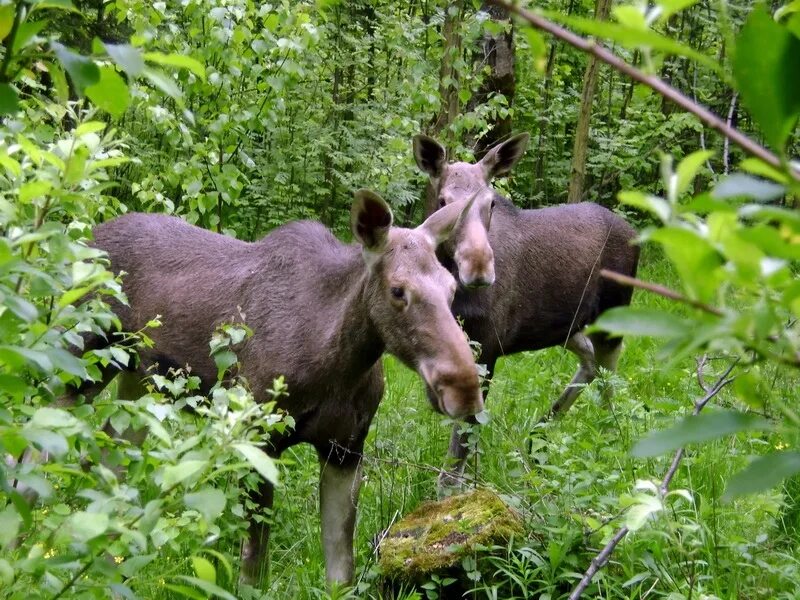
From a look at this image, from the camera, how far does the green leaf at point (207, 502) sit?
1888 mm

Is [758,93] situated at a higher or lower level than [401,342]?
higher

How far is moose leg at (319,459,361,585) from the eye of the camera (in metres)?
5.10

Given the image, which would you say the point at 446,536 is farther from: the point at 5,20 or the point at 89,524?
the point at 5,20

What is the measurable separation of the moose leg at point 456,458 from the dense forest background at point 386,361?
14 centimetres

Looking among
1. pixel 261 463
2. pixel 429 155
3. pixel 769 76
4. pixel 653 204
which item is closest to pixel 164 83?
pixel 261 463

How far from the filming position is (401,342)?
4629 mm

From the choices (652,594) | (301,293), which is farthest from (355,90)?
(652,594)

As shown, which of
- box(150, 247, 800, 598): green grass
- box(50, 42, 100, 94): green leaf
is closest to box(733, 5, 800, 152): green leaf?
box(50, 42, 100, 94): green leaf

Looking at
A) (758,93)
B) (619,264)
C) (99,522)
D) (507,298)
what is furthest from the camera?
(619,264)

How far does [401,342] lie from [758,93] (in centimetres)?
384

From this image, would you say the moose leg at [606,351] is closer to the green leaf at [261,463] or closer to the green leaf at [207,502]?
the green leaf at [207,502]

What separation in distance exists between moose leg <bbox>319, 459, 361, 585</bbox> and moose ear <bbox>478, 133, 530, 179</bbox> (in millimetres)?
3438

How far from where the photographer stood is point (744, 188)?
0.88 meters

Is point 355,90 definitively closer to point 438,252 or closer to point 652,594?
point 438,252
